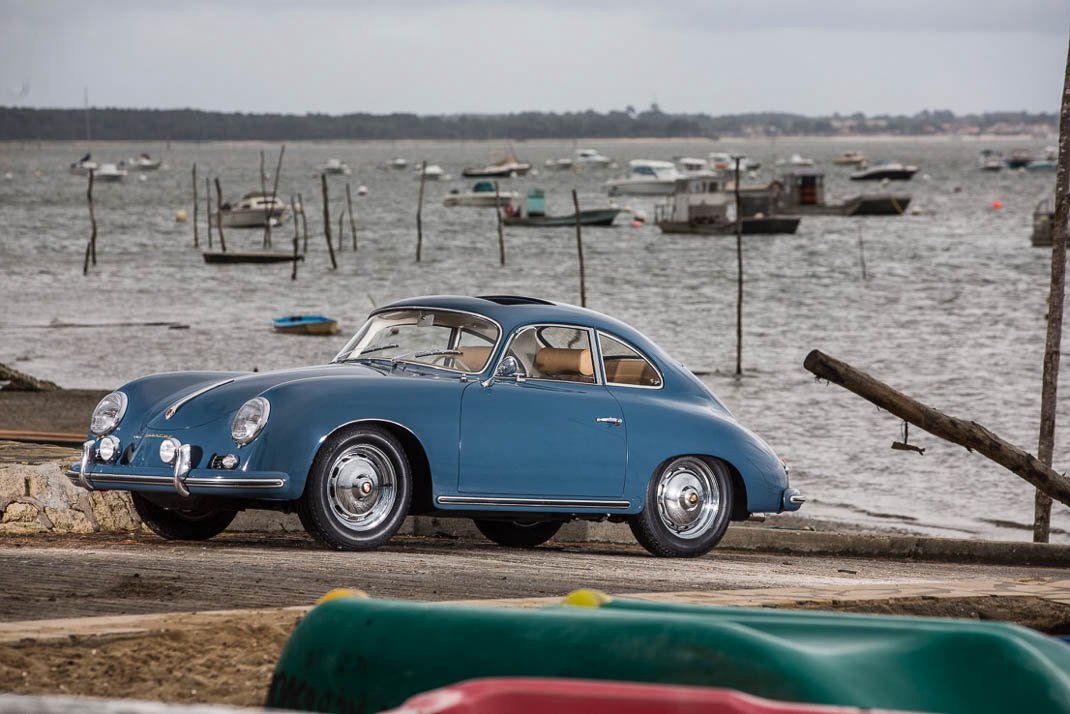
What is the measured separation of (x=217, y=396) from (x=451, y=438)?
137 centimetres

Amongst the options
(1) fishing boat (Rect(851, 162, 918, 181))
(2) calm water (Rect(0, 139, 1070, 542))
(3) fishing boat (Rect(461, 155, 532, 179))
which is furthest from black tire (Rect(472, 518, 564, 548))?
A: (3) fishing boat (Rect(461, 155, 532, 179))

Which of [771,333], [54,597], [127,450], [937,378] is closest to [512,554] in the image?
[127,450]

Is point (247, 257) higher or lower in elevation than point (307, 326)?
higher

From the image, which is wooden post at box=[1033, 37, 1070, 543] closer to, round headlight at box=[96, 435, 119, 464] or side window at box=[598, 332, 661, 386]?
side window at box=[598, 332, 661, 386]

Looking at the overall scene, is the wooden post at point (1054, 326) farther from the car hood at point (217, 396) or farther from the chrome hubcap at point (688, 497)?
the car hood at point (217, 396)

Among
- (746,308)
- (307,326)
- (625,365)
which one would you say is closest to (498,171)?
(746,308)

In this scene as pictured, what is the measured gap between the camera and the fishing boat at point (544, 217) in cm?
9699

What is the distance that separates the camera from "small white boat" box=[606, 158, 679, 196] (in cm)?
13575

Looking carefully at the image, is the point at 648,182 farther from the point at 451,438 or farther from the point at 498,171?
the point at 451,438

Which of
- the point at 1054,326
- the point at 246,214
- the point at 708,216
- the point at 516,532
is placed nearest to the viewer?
the point at 516,532

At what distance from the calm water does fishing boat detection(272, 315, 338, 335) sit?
632mm

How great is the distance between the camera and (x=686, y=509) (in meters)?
10.6

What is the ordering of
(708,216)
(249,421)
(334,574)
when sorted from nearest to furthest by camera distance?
(334,574) → (249,421) → (708,216)

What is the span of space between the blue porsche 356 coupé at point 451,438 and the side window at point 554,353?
0.03 ft
